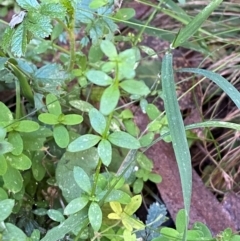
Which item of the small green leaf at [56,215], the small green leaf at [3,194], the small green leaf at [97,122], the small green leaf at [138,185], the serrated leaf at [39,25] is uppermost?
the serrated leaf at [39,25]

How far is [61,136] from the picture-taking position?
1.03m

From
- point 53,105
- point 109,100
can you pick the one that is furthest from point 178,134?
point 53,105

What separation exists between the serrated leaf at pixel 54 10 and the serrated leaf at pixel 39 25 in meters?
0.01

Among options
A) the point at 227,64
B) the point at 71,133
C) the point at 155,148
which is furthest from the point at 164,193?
the point at 227,64

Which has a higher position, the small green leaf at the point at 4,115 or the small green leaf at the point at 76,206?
the small green leaf at the point at 4,115

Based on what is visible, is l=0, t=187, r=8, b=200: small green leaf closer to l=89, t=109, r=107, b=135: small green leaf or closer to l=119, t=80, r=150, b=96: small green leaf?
l=89, t=109, r=107, b=135: small green leaf

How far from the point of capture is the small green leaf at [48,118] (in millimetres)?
1027

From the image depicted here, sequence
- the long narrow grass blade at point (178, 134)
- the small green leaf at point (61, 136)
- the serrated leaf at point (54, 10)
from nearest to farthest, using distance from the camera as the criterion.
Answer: the long narrow grass blade at point (178, 134) < the serrated leaf at point (54, 10) < the small green leaf at point (61, 136)

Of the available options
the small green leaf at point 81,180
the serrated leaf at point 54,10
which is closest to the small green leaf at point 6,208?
the small green leaf at point 81,180

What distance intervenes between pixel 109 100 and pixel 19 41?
31cm

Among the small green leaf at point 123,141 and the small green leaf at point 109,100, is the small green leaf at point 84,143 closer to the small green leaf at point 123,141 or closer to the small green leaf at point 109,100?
the small green leaf at point 123,141

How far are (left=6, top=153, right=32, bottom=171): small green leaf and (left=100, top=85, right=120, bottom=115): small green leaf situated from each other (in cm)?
34

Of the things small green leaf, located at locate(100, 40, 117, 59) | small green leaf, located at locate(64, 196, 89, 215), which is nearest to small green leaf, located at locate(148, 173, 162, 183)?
small green leaf, located at locate(64, 196, 89, 215)

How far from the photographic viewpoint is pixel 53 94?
110 centimetres
